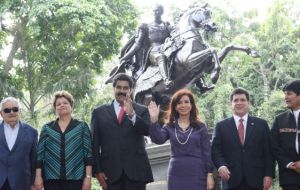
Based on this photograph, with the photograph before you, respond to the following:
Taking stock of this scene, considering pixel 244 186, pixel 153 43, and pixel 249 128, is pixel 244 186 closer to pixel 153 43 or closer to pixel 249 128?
pixel 249 128

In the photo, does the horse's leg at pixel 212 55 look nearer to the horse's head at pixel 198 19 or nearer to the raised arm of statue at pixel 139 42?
the horse's head at pixel 198 19

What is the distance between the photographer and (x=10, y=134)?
569 cm

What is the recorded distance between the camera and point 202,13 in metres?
11.4

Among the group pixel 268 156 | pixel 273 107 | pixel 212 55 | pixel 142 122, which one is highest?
pixel 212 55

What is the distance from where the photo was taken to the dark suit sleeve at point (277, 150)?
5.59 m

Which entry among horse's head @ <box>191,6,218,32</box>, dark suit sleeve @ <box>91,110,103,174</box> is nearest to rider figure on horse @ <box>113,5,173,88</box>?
horse's head @ <box>191,6,218,32</box>

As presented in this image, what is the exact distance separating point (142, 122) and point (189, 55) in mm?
5833

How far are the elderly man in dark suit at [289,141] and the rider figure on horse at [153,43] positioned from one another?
5.67 metres

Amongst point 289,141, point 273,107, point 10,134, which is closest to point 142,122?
point 10,134

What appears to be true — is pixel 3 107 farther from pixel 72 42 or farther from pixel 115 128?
pixel 72 42

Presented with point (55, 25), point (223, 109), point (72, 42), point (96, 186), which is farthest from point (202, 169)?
point (223, 109)

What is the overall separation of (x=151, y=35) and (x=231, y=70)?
1394 cm

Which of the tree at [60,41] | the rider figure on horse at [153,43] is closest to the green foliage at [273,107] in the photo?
the tree at [60,41]

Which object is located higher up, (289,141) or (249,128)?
(249,128)
